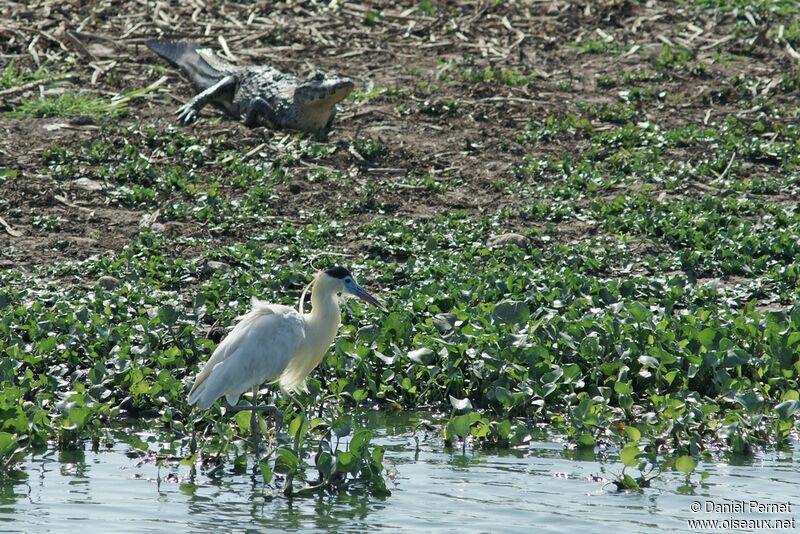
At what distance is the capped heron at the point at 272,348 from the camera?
685 cm

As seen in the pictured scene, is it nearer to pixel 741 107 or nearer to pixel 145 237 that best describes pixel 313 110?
pixel 145 237

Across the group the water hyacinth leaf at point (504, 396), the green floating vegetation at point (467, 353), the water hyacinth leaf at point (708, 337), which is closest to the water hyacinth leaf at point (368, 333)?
the green floating vegetation at point (467, 353)

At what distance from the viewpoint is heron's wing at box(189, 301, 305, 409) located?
6809 millimetres

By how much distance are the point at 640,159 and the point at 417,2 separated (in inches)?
221

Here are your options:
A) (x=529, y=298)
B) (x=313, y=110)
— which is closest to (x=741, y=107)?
(x=313, y=110)

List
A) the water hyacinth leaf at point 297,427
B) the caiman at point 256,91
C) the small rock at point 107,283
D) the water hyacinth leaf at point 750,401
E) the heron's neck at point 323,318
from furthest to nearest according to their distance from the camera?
Result: 1. the caiman at point 256,91
2. the small rock at point 107,283
3. the heron's neck at point 323,318
4. the water hyacinth leaf at point 750,401
5. the water hyacinth leaf at point 297,427

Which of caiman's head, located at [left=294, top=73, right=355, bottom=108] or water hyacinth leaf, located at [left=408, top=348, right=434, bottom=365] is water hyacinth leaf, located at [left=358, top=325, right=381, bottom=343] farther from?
caiman's head, located at [left=294, top=73, right=355, bottom=108]

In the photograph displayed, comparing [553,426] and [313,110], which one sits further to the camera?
[313,110]

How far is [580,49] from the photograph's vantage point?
1548 cm

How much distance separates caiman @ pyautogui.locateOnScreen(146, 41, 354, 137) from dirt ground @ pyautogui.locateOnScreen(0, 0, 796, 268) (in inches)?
7.6

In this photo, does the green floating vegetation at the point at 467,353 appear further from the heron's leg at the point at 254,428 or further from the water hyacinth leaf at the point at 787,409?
the heron's leg at the point at 254,428

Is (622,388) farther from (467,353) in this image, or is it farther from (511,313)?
(511,313)

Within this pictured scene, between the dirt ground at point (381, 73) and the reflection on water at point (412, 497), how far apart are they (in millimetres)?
3833

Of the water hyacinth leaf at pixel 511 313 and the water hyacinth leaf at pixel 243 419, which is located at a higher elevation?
the water hyacinth leaf at pixel 511 313
